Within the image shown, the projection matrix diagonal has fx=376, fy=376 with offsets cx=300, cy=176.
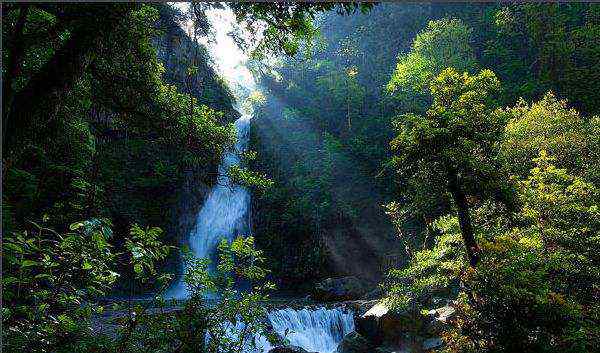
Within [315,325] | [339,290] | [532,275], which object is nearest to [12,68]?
[532,275]

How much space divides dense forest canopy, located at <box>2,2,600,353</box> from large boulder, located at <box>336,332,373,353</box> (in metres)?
0.10

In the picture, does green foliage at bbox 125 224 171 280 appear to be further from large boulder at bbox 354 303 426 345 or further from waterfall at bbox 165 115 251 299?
waterfall at bbox 165 115 251 299

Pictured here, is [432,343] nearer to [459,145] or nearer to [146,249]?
[459,145]

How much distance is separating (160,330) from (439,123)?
30.1 feet

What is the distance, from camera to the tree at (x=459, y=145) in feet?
33.3

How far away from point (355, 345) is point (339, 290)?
24.0 feet

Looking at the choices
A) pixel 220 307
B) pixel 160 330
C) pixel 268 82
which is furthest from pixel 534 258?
pixel 268 82

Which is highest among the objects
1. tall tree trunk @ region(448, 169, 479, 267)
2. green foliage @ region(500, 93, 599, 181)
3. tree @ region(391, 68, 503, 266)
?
→ green foliage @ region(500, 93, 599, 181)

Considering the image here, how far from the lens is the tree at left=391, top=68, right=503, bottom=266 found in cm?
1014

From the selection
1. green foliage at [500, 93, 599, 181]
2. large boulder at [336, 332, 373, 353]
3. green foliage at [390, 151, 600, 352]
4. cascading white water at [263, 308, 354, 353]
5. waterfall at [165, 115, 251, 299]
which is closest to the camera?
green foliage at [390, 151, 600, 352]

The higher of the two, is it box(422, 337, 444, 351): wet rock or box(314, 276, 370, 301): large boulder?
box(314, 276, 370, 301): large boulder

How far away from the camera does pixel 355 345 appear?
13.9 metres

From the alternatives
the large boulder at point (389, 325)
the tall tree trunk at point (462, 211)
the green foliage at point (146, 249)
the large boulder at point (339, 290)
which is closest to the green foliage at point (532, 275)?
the tall tree trunk at point (462, 211)

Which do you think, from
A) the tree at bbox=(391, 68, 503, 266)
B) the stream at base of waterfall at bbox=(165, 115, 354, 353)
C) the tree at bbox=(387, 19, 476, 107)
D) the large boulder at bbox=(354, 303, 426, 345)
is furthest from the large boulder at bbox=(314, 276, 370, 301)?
the tree at bbox=(387, 19, 476, 107)
